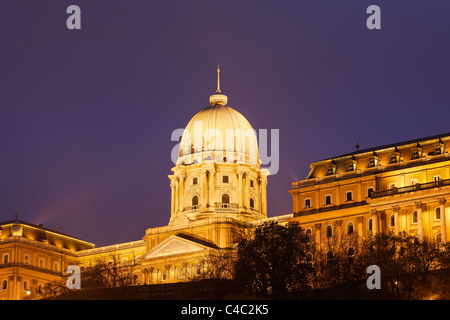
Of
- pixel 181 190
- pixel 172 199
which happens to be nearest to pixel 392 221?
pixel 181 190

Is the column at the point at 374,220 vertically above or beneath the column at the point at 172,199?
beneath

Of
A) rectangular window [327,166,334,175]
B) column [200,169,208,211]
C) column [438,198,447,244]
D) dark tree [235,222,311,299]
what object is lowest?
dark tree [235,222,311,299]

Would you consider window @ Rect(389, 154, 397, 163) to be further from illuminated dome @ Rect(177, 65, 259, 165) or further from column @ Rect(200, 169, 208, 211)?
column @ Rect(200, 169, 208, 211)

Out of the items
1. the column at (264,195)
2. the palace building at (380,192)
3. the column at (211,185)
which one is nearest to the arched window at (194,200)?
the column at (211,185)

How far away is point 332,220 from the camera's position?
140625mm

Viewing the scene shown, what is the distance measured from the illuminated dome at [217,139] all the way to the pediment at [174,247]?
2018 cm

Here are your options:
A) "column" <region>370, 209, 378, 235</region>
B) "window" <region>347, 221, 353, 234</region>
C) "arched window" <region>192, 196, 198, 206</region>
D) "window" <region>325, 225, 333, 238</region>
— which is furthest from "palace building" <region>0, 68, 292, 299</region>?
"column" <region>370, 209, 378, 235</region>

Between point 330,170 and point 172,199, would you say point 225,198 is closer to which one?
point 172,199

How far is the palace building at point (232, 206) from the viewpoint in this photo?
436ft

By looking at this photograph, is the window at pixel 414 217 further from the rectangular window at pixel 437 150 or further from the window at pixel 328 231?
the window at pixel 328 231

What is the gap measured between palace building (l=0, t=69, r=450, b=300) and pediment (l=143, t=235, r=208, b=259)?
0.48ft

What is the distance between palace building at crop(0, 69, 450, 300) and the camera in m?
133
